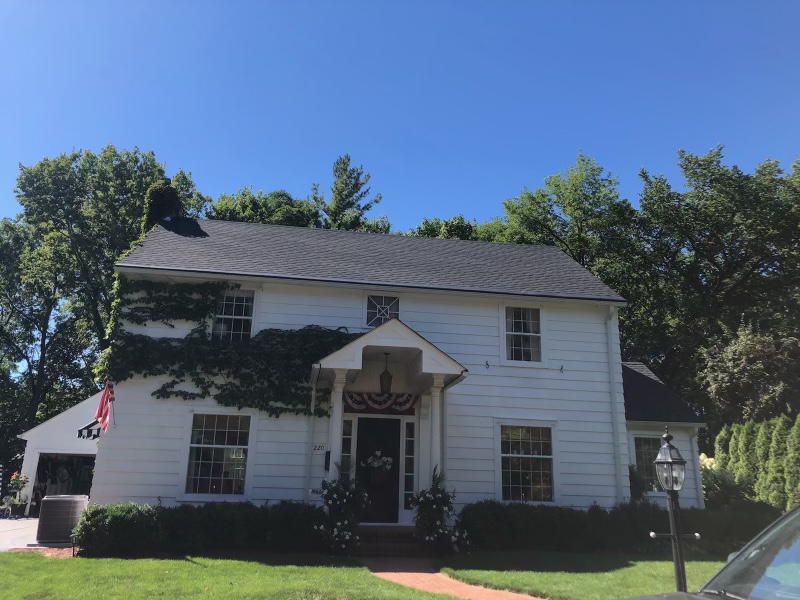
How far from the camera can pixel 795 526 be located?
2.90m

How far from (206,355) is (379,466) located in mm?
4508

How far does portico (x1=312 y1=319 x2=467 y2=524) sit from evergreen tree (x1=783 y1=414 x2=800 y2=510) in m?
11.1

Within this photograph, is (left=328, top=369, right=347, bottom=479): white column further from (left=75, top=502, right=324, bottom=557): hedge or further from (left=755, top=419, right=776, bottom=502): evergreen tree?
(left=755, top=419, right=776, bottom=502): evergreen tree

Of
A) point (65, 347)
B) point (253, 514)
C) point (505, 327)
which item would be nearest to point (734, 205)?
point (505, 327)

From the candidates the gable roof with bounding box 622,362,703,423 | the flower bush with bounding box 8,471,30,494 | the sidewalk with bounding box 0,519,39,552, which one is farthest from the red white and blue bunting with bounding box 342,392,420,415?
the flower bush with bounding box 8,471,30,494

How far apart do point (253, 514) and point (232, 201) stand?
2750 centimetres

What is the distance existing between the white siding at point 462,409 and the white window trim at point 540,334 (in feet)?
0.11

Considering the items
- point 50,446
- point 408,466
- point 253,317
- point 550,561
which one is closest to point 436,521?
point 550,561

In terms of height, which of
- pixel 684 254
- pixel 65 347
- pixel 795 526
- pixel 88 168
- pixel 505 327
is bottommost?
pixel 795 526

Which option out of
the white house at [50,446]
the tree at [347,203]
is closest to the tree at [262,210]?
the tree at [347,203]

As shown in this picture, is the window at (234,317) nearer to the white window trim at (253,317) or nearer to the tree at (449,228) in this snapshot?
the white window trim at (253,317)

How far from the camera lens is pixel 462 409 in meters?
13.4

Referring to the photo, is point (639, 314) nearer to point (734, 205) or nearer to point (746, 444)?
point (734, 205)

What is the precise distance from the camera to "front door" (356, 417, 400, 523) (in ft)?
41.9
